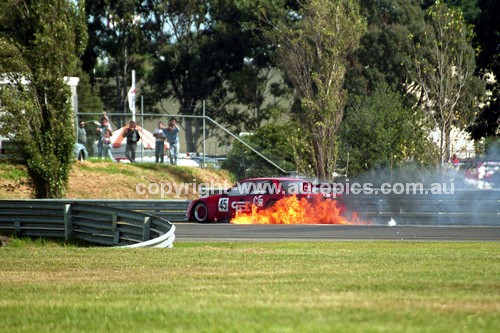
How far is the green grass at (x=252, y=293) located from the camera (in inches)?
331

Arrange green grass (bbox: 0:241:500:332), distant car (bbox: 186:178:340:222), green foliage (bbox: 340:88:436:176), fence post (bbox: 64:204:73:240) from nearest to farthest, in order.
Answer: green grass (bbox: 0:241:500:332) → fence post (bbox: 64:204:73:240) → distant car (bbox: 186:178:340:222) → green foliage (bbox: 340:88:436:176)

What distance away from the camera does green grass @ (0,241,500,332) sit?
27.6ft

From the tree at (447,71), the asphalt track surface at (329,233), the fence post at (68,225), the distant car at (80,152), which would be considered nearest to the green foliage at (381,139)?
the tree at (447,71)

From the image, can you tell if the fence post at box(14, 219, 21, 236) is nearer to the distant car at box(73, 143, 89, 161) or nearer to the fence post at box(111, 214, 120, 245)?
the fence post at box(111, 214, 120, 245)

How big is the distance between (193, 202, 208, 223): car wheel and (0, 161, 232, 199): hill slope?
19.0ft

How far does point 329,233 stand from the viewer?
863 inches

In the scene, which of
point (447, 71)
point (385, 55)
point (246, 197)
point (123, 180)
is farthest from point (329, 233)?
point (385, 55)

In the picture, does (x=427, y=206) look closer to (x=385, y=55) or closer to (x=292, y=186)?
(x=292, y=186)

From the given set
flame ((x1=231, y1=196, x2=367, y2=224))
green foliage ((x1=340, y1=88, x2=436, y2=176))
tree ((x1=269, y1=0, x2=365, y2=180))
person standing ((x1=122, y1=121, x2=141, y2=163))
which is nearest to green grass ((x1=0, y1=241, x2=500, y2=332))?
flame ((x1=231, y1=196, x2=367, y2=224))

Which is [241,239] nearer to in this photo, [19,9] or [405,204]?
[405,204]

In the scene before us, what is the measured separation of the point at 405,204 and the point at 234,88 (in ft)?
107

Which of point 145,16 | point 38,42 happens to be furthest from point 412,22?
point 38,42

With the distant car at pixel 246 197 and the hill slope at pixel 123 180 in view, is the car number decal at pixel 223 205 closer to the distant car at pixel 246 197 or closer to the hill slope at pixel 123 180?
the distant car at pixel 246 197

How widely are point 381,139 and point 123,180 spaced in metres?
9.88
